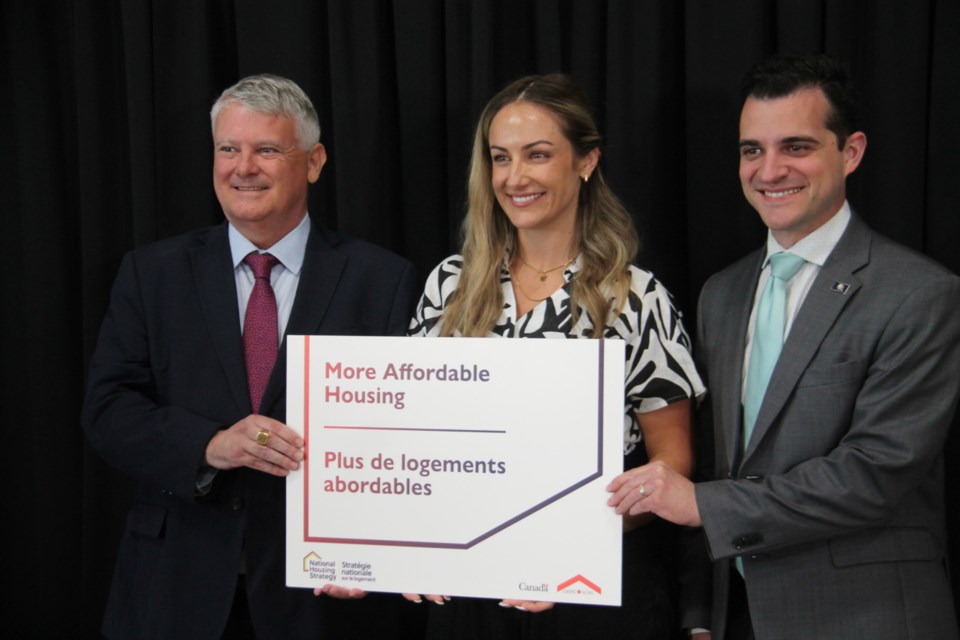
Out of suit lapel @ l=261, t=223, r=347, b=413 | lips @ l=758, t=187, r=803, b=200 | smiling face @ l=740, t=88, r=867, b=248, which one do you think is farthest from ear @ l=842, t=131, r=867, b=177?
suit lapel @ l=261, t=223, r=347, b=413

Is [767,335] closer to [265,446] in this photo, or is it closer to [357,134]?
[265,446]

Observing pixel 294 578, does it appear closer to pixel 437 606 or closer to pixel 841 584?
pixel 437 606

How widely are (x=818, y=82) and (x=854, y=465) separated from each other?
0.77 meters

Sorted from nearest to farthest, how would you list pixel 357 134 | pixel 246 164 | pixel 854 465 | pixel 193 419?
pixel 854 465, pixel 193 419, pixel 246 164, pixel 357 134

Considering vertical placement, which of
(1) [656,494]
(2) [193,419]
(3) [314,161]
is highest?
(3) [314,161]

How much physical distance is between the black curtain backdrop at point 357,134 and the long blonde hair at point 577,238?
43cm

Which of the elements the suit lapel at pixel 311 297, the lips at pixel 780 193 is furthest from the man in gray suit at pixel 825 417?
the suit lapel at pixel 311 297

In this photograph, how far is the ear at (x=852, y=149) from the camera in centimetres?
185

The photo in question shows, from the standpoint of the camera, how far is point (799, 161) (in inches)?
71.4

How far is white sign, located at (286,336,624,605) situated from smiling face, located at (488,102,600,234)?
39cm

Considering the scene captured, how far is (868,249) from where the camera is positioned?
1.78m

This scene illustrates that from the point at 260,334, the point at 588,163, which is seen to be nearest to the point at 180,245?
the point at 260,334

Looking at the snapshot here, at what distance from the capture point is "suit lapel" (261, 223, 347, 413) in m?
1.95

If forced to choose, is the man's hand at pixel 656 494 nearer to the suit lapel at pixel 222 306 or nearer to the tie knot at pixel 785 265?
the tie knot at pixel 785 265
